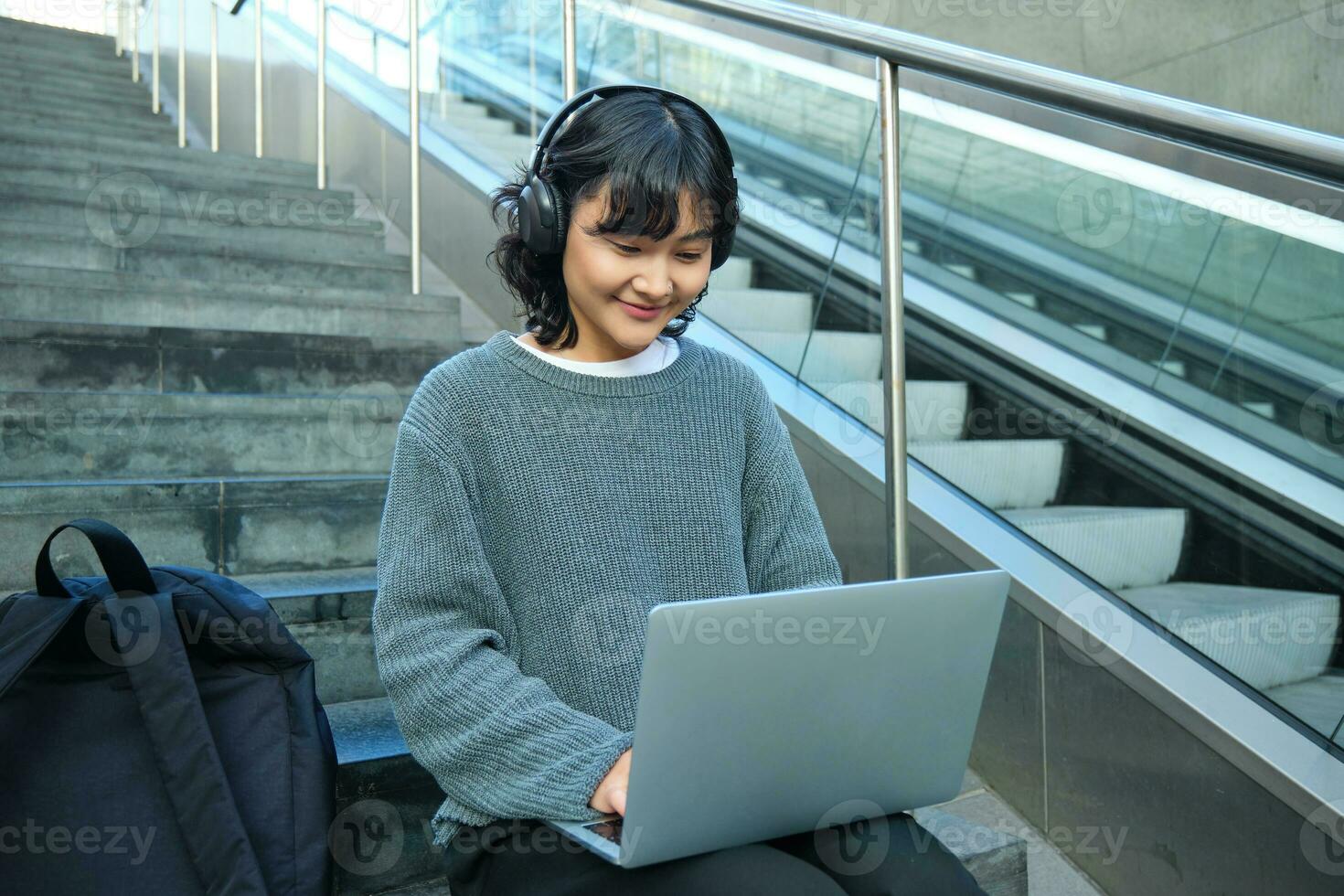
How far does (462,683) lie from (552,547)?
17cm

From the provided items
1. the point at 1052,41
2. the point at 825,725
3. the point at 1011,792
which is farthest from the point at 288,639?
the point at 1052,41

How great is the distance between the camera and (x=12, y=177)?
2898mm

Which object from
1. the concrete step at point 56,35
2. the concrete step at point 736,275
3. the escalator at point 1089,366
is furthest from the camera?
the concrete step at point 56,35

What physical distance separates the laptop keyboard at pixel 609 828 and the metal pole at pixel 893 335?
27.4 inches

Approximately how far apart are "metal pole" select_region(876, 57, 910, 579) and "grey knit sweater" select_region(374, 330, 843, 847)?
0.90ft

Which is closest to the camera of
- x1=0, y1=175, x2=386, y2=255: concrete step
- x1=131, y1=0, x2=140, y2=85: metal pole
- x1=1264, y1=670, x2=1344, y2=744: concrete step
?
x1=1264, y1=670, x2=1344, y2=744: concrete step

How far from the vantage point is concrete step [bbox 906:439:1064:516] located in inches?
78.4

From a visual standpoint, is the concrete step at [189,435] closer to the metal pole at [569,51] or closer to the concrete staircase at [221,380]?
the concrete staircase at [221,380]

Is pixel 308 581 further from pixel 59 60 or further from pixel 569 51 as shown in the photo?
pixel 59 60

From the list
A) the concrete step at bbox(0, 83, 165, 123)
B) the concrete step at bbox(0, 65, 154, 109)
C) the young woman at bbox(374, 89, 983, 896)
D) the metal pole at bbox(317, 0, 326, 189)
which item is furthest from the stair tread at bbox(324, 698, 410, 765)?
the concrete step at bbox(0, 65, 154, 109)

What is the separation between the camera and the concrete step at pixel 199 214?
9.11 feet

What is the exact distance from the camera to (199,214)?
119 inches

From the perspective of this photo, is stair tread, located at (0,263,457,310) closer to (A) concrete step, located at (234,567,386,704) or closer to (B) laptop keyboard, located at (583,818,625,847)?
(A) concrete step, located at (234,567,386,704)

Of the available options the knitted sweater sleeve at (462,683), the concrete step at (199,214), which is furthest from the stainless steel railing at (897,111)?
the concrete step at (199,214)
